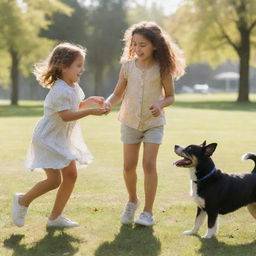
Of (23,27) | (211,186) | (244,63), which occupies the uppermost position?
(23,27)

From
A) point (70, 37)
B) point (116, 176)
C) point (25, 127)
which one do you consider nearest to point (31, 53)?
point (70, 37)

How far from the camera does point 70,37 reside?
54219 mm

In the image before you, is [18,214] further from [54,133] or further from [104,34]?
[104,34]

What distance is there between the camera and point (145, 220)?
18.7 feet

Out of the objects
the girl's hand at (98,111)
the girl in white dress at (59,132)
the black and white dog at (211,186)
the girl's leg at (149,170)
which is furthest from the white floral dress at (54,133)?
the black and white dog at (211,186)

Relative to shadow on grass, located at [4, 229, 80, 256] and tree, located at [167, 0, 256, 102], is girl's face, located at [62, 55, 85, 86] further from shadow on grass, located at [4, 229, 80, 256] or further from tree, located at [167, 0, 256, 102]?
tree, located at [167, 0, 256, 102]

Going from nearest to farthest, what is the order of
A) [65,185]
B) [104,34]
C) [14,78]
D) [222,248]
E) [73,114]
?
[222,248]
[73,114]
[65,185]
[14,78]
[104,34]

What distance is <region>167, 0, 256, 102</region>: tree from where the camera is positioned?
3934 centimetres

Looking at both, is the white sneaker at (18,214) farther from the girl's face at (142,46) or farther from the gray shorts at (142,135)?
the girl's face at (142,46)

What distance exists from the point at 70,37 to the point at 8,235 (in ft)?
164

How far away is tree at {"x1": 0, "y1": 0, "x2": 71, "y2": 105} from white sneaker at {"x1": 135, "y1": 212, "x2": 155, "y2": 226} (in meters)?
33.2

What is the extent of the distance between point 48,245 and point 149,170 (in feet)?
4.63

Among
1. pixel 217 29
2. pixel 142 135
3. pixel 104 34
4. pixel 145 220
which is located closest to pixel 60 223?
pixel 145 220

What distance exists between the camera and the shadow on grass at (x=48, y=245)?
4848mm
